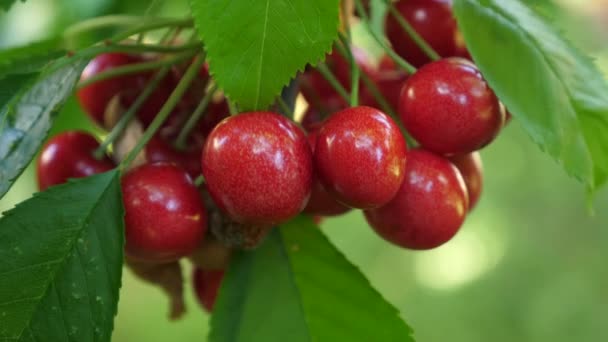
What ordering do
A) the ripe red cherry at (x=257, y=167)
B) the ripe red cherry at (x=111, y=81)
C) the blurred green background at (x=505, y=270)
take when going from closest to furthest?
the ripe red cherry at (x=257, y=167), the ripe red cherry at (x=111, y=81), the blurred green background at (x=505, y=270)

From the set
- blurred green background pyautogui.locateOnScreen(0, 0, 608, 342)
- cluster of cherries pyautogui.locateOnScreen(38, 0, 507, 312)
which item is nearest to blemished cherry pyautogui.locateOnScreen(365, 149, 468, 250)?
cluster of cherries pyautogui.locateOnScreen(38, 0, 507, 312)

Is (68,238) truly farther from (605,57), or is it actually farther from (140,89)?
(605,57)

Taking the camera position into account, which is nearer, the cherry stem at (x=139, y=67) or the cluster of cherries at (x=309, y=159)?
the cluster of cherries at (x=309, y=159)

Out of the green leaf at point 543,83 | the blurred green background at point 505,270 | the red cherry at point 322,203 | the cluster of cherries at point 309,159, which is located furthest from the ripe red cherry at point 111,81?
the blurred green background at point 505,270

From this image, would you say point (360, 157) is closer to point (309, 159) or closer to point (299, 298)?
point (309, 159)

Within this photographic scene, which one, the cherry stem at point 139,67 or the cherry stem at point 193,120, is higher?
the cherry stem at point 139,67

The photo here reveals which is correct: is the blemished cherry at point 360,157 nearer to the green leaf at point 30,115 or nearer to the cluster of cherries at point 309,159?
the cluster of cherries at point 309,159

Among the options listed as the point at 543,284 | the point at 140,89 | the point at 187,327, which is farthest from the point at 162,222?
the point at 543,284

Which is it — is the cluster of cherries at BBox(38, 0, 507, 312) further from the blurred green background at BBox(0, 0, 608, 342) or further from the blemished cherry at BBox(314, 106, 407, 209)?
the blurred green background at BBox(0, 0, 608, 342)
